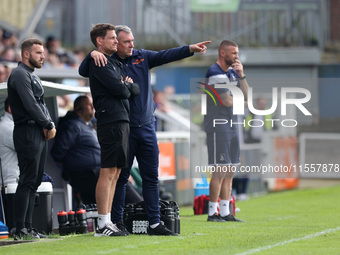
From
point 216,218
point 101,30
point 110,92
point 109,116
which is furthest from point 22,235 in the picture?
point 216,218

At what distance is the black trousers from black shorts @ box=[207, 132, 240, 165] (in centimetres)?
270

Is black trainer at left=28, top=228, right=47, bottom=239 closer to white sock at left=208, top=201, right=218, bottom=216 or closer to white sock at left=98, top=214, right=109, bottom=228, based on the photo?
white sock at left=98, top=214, right=109, bottom=228

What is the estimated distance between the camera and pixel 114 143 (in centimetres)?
891

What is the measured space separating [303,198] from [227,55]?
263 inches

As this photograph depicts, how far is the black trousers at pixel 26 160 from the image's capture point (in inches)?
368

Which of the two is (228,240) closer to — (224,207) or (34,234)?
(34,234)

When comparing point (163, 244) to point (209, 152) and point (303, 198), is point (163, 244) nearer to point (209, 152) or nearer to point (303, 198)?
point (209, 152)

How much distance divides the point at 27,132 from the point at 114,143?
1031mm

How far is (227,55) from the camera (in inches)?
450

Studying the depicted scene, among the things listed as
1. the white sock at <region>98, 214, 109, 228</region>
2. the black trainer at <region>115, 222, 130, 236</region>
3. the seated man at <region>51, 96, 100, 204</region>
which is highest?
the seated man at <region>51, 96, 100, 204</region>

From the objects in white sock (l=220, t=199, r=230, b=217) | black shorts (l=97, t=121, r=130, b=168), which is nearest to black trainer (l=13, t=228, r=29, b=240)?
black shorts (l=97, t=121, r=130, b=168)

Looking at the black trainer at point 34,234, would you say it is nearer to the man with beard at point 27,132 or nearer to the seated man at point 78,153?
the man with beard at point 27,132

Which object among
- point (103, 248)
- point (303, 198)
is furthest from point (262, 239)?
point (303, 198)

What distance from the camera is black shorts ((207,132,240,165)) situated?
1138 centimetres
